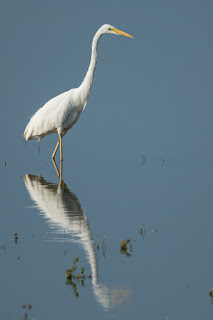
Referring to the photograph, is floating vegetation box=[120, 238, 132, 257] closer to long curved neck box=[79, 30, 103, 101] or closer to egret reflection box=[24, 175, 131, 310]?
egret reflection box=[24, 175, 131, 310]

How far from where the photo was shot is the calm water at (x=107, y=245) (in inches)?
225

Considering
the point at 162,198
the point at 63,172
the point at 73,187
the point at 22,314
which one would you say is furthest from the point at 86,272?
the point at 63,172

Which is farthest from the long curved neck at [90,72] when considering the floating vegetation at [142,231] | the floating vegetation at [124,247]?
the floating vegetation at [124,247]

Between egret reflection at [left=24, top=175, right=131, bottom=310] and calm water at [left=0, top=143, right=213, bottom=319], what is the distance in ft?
0.04

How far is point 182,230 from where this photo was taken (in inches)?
333

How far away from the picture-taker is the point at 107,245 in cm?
755

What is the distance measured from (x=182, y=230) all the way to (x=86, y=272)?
2.38 meters

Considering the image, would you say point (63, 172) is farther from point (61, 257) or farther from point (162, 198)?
point (61, 257)

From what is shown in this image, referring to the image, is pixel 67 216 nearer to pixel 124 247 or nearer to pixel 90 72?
pixel 124 247

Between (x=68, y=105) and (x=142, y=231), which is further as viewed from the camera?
(x=68, y=105)

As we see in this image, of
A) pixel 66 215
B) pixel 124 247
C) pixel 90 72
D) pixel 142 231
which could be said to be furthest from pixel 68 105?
pixel 124 247

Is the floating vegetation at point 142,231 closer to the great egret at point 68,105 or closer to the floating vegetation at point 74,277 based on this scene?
the floating vegetation at point 74,277

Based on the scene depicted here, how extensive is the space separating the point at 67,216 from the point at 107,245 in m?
1.38

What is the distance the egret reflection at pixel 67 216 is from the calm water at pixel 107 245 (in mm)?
12
